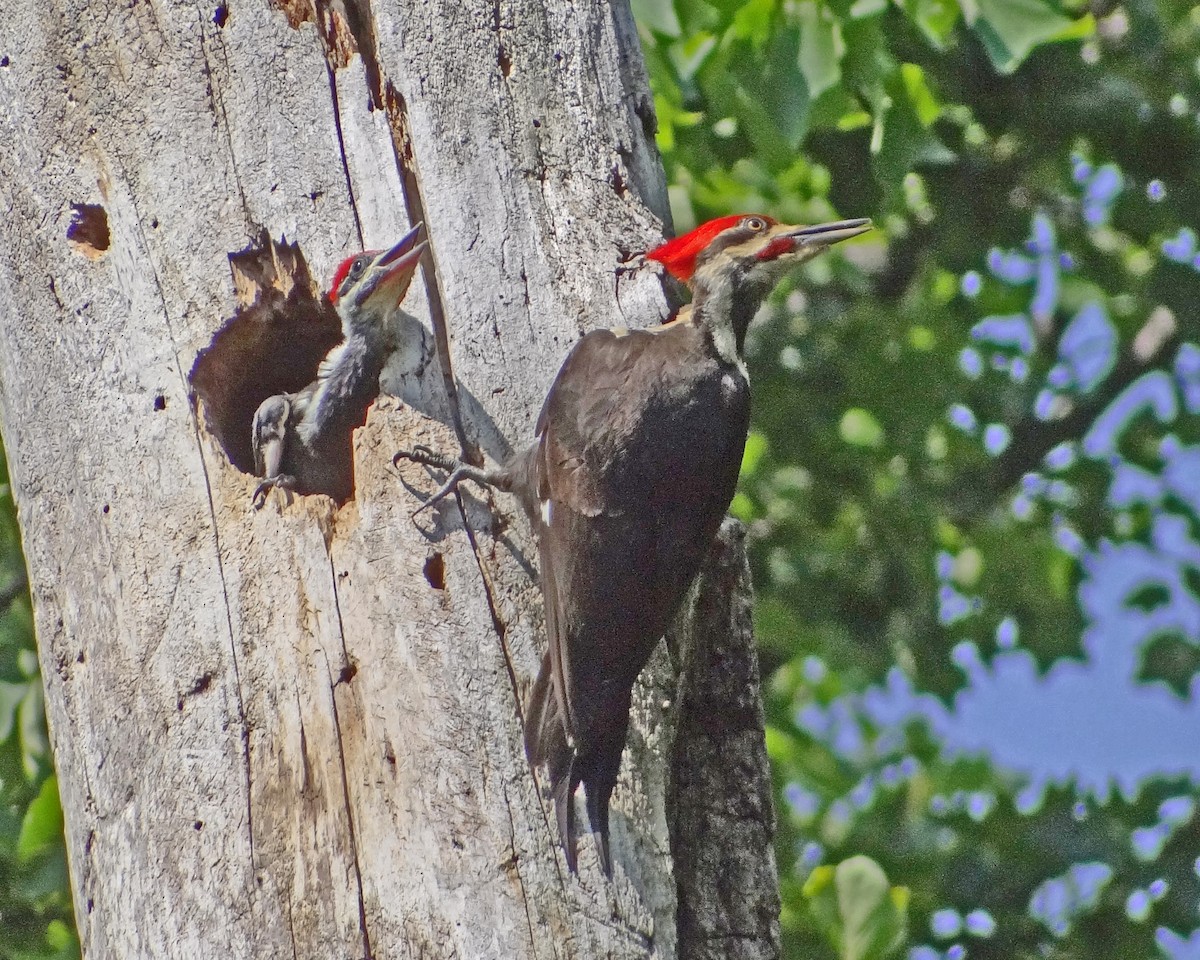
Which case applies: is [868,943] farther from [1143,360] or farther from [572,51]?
[1143,360]

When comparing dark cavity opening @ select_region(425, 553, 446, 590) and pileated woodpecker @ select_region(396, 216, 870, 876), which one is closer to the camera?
pileated woodpecker @ select_region(396, 216, 870, 876)

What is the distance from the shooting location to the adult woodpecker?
8.10ft

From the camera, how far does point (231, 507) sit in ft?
7.85

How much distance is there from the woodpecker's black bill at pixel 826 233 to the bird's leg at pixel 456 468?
83 cm

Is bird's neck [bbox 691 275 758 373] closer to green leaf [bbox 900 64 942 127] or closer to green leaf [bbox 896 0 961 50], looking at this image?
green leaf [bbox 900 64 942 127]

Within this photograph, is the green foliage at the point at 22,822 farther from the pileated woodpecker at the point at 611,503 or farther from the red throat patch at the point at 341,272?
the pileated woodpecker at the point at 611,503

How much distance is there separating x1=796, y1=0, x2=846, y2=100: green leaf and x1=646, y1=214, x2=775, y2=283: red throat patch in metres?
0.97

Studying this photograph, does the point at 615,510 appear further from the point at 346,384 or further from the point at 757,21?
the point at 757,21

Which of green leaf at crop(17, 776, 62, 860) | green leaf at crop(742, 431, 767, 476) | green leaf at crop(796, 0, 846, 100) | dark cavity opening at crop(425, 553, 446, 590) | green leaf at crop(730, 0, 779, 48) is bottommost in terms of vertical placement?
dark cavity opening at crop(425, 553, 446, 590)

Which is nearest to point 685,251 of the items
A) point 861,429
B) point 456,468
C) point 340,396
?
point 456,468

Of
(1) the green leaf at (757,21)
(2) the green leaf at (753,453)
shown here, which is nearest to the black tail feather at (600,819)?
(1) the green leaf at (757,21)

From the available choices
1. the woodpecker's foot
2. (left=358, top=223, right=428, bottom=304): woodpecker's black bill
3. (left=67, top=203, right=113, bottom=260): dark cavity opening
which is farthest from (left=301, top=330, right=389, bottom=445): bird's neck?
(left=67, top=203, right=113, bottom=260): dark cavity opening

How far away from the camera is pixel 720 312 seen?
Answer: 107 inches

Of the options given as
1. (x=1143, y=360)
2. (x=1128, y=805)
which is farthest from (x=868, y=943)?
(x=1143, y=360)
